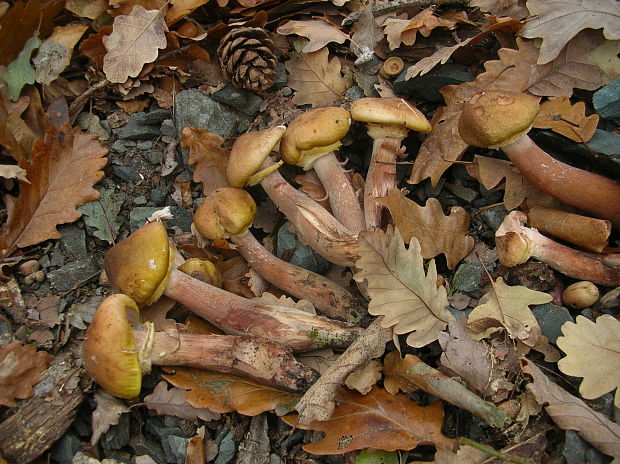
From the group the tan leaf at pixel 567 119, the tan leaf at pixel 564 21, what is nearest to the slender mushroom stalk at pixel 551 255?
the tan leaf at pixel 567 119

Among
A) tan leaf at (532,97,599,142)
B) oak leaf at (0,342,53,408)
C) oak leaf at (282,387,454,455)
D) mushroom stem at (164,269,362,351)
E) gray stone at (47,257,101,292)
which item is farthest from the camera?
gray stone at (47,257,101,292)

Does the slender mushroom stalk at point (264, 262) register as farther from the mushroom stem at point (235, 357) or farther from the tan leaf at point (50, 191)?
the tan leaf at point (50, 191)

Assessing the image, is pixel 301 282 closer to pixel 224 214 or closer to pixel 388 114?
pixel 224 214

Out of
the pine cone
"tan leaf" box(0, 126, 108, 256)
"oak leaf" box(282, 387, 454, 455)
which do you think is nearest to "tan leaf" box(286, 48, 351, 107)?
the pine cone

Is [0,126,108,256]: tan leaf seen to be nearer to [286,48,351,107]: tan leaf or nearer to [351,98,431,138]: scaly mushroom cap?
[286,48,351,107]: tan leaf

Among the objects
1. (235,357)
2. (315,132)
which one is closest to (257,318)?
(235,357)

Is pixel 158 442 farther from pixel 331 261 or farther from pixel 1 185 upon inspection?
pixel 1 185
